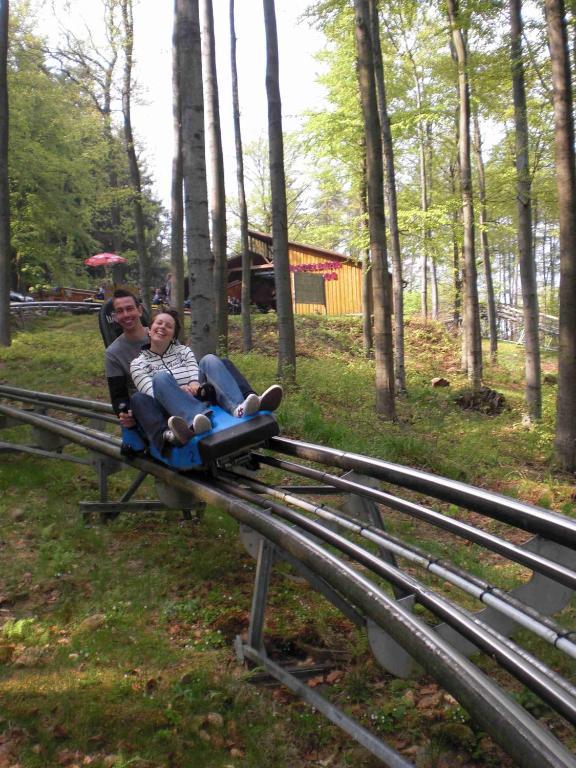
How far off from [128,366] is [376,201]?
6.85 meters

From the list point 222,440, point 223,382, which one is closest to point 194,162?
point 223,382

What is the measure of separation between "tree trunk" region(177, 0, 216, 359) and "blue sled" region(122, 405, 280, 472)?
2.74m

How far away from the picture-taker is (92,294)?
27484 mm

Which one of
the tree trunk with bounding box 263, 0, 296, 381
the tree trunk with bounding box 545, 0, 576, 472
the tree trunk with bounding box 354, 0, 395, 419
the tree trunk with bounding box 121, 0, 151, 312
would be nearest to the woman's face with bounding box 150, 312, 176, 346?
the tree trunk with bounding box 354, 0, 395, 419

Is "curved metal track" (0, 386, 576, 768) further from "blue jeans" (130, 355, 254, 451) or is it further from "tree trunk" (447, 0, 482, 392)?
"tree trunk" (447, 0, 482, 392)

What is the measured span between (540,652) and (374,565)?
1574mm

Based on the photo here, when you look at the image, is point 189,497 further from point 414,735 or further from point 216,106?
point 216,106

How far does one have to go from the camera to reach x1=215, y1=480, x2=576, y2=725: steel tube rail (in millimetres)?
1808

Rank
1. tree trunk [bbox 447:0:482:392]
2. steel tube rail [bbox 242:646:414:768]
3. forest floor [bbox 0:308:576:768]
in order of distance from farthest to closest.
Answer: tree trunk [bbox 447:0:482:392]
forest floor [bbox 0:308:576:768]
steel tube rail [bbox 242:646:414:768]

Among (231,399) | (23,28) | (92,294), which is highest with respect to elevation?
(23,28)

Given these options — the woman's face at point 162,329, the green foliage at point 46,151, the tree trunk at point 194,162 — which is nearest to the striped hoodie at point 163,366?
the woman's face at point 162,329

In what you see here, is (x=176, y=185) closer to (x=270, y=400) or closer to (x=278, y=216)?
(x=278, y=216)

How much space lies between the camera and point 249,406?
3971 millimetres

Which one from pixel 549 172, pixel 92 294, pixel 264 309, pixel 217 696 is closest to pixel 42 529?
pixel 217 696
